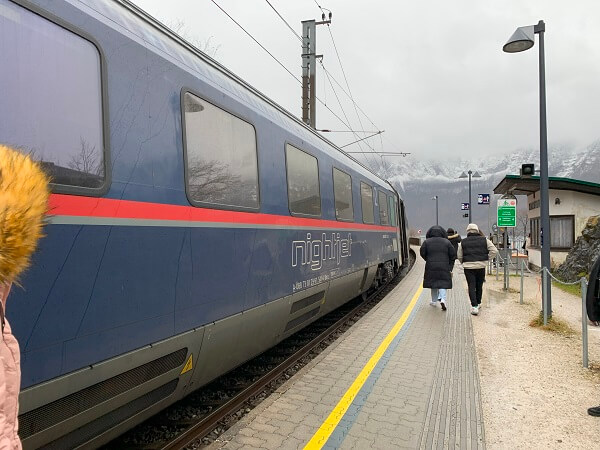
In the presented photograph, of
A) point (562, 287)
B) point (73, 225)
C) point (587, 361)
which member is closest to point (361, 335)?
point (587, 361)

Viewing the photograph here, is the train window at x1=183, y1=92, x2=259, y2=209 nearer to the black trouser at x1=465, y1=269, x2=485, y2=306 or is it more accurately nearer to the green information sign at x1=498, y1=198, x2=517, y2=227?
the black trouser at x1=465, y1=269, x2=485, y2=306

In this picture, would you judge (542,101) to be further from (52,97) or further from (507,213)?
(52,97)

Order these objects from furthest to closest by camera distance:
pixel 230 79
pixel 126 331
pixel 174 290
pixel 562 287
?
pixel 562 287 → pixel 230 79 → pixel 174 290 → pixel 126 331

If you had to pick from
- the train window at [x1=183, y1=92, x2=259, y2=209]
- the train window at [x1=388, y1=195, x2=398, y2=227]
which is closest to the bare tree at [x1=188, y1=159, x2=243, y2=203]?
the train window at [x1=183, y1=92, x2=259, y2=209]

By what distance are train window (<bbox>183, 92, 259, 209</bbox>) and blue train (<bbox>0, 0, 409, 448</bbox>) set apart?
0.05 ft

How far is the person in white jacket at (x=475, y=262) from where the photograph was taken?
8622 millimetres

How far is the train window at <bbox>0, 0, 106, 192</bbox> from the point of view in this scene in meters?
2.02

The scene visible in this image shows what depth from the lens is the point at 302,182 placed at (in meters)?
5.56

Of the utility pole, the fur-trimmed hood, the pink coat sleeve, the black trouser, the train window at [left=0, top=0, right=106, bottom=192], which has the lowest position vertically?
the black trouser

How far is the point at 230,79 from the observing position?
13.9 feet

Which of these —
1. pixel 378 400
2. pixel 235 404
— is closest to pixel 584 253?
pixel 378 400

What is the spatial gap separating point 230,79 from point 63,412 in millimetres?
3084

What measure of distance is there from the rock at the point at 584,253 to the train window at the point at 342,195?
10210mm

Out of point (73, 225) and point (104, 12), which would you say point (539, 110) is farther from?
point (73, 225)
